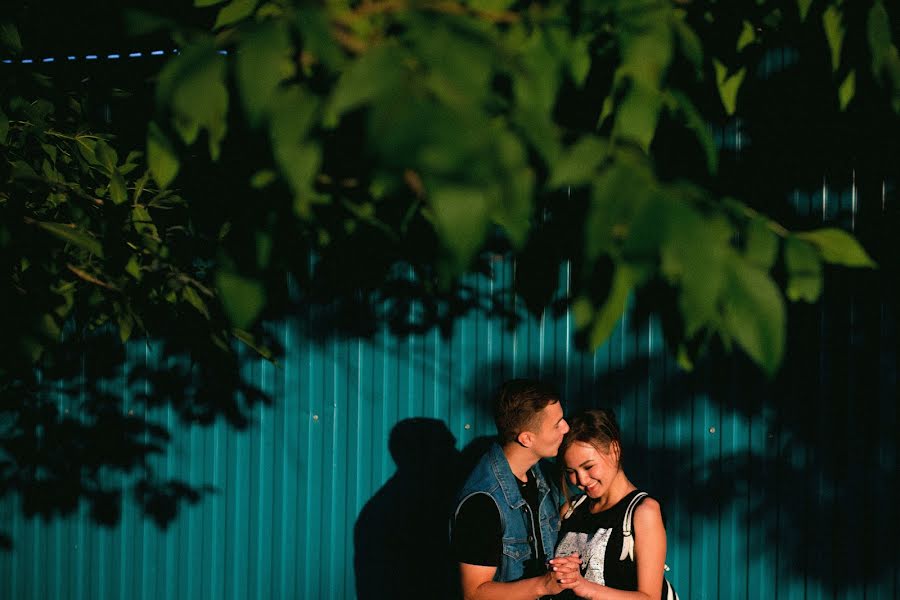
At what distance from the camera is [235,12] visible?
1.87 m

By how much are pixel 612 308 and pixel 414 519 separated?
3.50 meters

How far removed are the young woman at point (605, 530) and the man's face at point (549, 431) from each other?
49 mm

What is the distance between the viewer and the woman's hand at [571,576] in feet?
9.53

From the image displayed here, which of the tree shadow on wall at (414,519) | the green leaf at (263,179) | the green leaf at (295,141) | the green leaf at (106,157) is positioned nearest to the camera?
the green leaf at (295,141)

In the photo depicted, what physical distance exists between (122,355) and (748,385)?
151 inches

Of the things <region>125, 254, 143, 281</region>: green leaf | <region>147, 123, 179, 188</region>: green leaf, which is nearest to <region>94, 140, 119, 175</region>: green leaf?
<region>125, 254, 143, 281</region>: green leaf

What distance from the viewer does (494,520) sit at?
3.13 m

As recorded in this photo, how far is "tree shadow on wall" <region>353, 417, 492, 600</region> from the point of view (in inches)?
174

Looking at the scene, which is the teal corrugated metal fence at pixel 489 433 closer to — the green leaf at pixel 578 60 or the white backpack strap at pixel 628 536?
the white backpack strap at pixel 628 536

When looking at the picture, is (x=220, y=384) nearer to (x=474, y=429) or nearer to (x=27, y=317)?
(x=474, y=429)

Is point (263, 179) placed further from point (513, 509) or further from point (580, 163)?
point (513, 509)

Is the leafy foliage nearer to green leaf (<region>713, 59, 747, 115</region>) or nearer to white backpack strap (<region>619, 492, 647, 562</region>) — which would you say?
green leaf (<region>713, 59, 747, 115</region>)

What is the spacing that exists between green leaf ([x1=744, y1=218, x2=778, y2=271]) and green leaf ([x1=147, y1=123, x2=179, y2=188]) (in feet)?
3.65

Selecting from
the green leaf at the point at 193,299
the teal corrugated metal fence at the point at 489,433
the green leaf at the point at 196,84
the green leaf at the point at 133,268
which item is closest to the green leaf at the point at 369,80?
the green leaf at the point at 196,84
